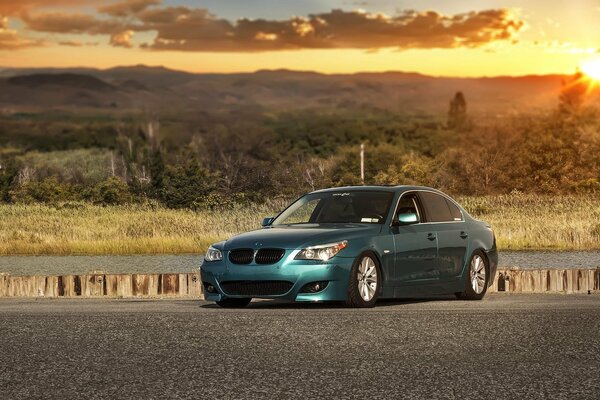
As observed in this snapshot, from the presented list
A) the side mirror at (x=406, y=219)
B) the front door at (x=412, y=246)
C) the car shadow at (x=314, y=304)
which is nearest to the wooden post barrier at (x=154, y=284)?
the car shadow at (x=314, y=304)

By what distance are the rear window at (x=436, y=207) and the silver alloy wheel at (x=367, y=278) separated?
1724 millimetres

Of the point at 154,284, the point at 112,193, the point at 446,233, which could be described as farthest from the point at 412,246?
the point at 112,193

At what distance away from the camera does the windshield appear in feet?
50.6

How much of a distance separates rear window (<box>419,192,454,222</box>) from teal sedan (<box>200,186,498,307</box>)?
16 mm

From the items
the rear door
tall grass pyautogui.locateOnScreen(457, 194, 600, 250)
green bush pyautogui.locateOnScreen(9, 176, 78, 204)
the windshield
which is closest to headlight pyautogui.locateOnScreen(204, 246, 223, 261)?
the windshield

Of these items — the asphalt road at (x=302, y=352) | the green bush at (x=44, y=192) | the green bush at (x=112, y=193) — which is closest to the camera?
the asphalt road at (x=302, y=352)

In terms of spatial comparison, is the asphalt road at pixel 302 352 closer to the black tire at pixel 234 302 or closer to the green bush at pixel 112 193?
the black tire at pixel 234 302

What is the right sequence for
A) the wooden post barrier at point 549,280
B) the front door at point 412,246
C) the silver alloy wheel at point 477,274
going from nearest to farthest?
the front door at point 412,246
the silver alloy wheel at point 477,274
the wooden post barrier at point 549,280

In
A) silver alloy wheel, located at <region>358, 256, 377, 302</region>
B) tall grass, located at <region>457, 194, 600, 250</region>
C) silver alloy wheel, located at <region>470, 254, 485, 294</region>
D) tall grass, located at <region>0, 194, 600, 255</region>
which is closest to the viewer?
silver alloy wheel, located at <region>358, 256, 377, 302</region>

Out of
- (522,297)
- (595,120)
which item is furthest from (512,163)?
(595,120)

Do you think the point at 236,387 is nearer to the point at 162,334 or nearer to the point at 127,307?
the point at 162,334

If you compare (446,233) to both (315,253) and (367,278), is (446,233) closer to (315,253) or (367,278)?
(367,278)

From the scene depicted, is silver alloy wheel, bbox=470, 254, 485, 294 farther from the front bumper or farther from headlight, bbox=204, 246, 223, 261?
headlight, bbox=204, 246, 223, 261

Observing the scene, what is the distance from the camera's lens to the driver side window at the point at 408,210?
50.0 feet
